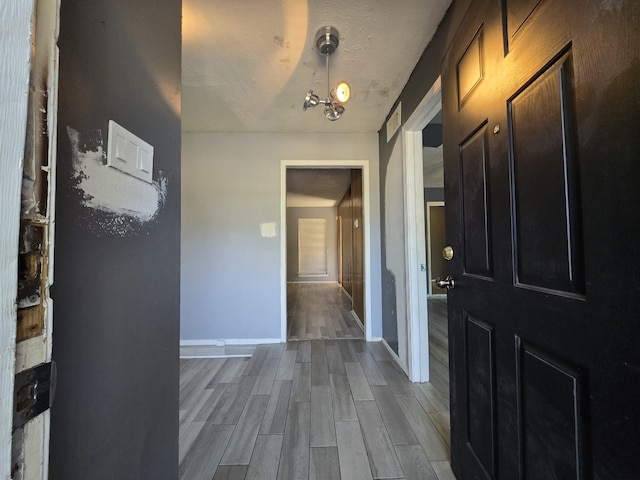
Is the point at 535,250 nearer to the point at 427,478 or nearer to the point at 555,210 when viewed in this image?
the point at 555,210

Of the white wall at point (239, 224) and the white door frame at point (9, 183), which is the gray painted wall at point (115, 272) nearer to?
the white door frame at point (9, 183)

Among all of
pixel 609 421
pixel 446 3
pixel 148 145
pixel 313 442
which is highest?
pixel 446 3

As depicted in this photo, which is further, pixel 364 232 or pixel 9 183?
pixel 364 232

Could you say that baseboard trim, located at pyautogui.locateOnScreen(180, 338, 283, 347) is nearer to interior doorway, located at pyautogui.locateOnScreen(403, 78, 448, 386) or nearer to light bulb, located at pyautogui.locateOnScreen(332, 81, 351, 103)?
interior doorway, located at pyautogui.locateOnScreen(403, 78, 448, 386)

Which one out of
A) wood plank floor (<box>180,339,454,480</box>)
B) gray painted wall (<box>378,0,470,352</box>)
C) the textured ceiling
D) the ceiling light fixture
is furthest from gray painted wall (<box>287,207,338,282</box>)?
the ceiling light fixture

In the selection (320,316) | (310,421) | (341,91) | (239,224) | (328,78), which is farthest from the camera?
(320,316)

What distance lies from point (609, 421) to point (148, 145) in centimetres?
129

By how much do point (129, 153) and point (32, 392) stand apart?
1.93 feet

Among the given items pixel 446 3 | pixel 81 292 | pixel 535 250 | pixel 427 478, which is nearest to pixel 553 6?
pixel 535 250

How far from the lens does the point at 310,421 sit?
162 centimetres

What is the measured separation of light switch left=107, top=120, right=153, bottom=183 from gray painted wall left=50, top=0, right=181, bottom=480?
0.02 m

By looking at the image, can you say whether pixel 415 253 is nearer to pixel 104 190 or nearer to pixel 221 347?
pixel 104 190

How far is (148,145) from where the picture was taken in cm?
82

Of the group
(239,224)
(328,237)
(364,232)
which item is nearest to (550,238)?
(364,232)
